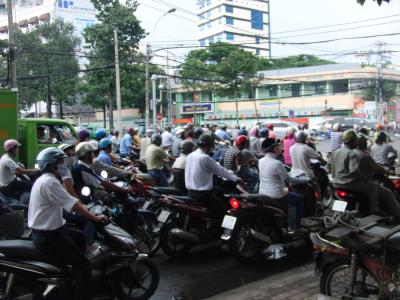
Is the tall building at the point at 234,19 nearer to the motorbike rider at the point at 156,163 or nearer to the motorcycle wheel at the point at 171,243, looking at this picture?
the motorbike rider at the point at 156,163

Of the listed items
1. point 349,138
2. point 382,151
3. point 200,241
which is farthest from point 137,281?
point 382,151

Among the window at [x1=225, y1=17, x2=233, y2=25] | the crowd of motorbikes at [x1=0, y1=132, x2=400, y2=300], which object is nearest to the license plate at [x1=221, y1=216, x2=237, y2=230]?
the crowd of motorbikes at [x1=0, y1=132, x2=400, y2=300]

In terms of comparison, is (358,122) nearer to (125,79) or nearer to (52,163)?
(125,79)

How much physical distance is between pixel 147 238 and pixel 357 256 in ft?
10.6

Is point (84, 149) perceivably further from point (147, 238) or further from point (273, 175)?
point (273, 175)

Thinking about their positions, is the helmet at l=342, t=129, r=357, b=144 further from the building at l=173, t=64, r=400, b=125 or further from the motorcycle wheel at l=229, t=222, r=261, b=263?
the building at l=173, t=64, r=400, b=125

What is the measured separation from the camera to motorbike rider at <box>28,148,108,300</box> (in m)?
4.13

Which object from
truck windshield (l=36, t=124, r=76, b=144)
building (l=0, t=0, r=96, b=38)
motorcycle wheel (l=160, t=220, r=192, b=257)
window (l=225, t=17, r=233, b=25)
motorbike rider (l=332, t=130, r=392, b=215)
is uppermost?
window (l=225, t=17, r=233, b=25)

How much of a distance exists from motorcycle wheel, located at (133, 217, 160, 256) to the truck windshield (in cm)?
550

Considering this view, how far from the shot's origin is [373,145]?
9.39 metres

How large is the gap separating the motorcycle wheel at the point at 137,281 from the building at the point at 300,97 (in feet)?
173

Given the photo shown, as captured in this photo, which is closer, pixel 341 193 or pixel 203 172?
pixel 203 172

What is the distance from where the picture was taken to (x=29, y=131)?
1112 cm

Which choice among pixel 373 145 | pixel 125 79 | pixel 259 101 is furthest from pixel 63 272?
pixel 259 101
